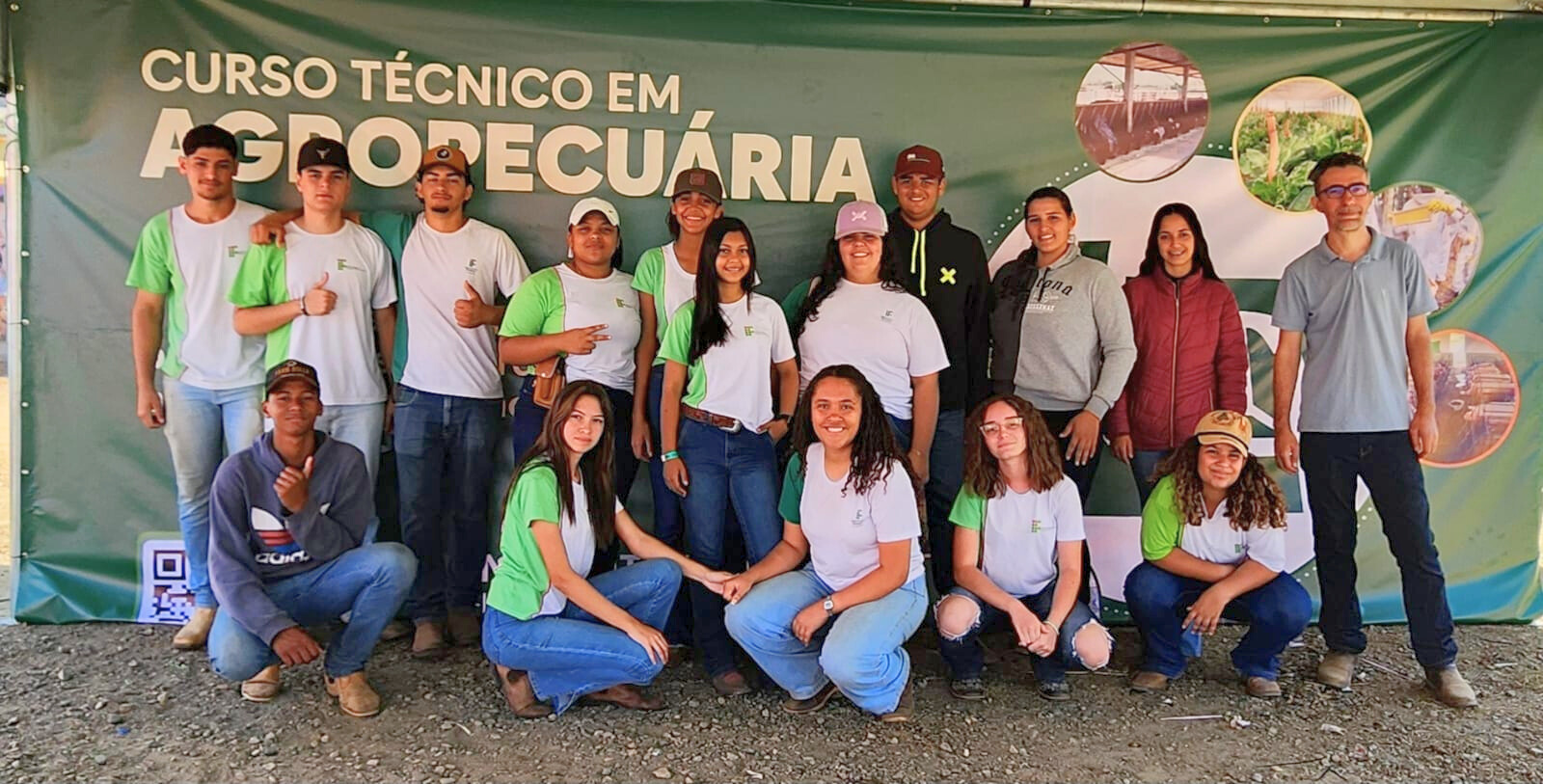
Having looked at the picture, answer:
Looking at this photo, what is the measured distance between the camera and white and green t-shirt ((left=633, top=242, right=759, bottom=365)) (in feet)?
11.2

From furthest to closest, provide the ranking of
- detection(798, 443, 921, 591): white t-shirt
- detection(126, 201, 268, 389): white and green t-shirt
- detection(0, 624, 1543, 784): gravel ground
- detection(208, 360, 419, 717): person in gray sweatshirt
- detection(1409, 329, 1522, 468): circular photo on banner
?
1. detection(1409, 329, 1522, 468): circular photo on banner
2. detection(126, 201, 268, 389): white and green t-shirt
3. detection(798, 443, 921, 591): white t-shirt
4. detection(208, 360, 419, 717): person in gray sweatshirt
5. detection(0, 624, 1543, 784): gravel ground

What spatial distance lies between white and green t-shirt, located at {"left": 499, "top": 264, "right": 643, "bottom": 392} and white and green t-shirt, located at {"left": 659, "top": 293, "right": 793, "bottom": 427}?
9.7 inches

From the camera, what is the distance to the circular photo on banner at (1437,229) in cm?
404

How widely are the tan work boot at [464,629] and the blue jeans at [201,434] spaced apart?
2.83 feet

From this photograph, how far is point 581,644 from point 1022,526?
137 centimetres

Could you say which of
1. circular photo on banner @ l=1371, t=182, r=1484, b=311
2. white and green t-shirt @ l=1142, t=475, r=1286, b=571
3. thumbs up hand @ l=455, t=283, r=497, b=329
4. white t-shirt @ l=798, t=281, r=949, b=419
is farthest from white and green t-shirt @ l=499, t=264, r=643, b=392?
circular photo on banner @ l=1371, t=182, r=1484, b=311

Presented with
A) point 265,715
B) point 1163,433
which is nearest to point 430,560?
point 265,715

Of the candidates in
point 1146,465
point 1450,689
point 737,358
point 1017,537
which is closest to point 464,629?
point 737,358

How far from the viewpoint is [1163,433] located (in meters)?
3.65

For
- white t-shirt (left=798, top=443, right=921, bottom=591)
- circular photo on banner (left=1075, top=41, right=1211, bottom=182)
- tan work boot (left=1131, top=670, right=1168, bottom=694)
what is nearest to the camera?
white t-shirt (left=798, top=443, right=921, bottom=591)

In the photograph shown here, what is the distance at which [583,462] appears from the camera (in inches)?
123

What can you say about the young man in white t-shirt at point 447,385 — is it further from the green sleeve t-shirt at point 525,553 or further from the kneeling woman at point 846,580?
the kneeling woman at point 846,580

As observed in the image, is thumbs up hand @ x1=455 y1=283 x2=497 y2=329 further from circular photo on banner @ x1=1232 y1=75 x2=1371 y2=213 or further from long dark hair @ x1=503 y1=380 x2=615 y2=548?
circular photo on banner @ x1=1232 y1=75 x2=1371 y2=213

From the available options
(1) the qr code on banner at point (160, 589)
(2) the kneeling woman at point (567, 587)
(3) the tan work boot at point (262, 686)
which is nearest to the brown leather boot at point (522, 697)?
(2) the kneeling woman at point (567, 587)
